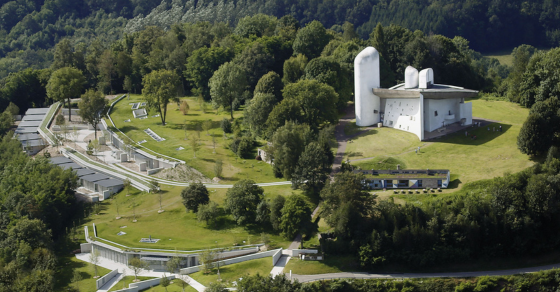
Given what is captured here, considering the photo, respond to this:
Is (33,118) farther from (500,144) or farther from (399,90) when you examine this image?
(500,144)

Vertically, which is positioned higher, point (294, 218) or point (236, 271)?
point (294, 218)

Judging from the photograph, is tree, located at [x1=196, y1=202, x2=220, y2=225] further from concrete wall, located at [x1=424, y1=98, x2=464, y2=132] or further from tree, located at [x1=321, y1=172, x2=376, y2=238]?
concrete wall, located at [x1=424, y1=98, x2=464, y2=132]

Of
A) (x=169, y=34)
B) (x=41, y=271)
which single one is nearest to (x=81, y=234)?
(x=41, y=271)

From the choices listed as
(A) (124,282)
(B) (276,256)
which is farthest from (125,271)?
(B) (276,256)

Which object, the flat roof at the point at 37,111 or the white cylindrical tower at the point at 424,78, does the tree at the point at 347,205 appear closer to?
the white cylindrical tower at the point at 424,78

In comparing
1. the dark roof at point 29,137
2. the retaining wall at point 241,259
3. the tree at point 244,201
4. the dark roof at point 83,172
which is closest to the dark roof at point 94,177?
the dark roof at point 83,172

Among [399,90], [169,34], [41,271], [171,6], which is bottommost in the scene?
[41,271]

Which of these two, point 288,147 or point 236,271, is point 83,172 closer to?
point 288,147
